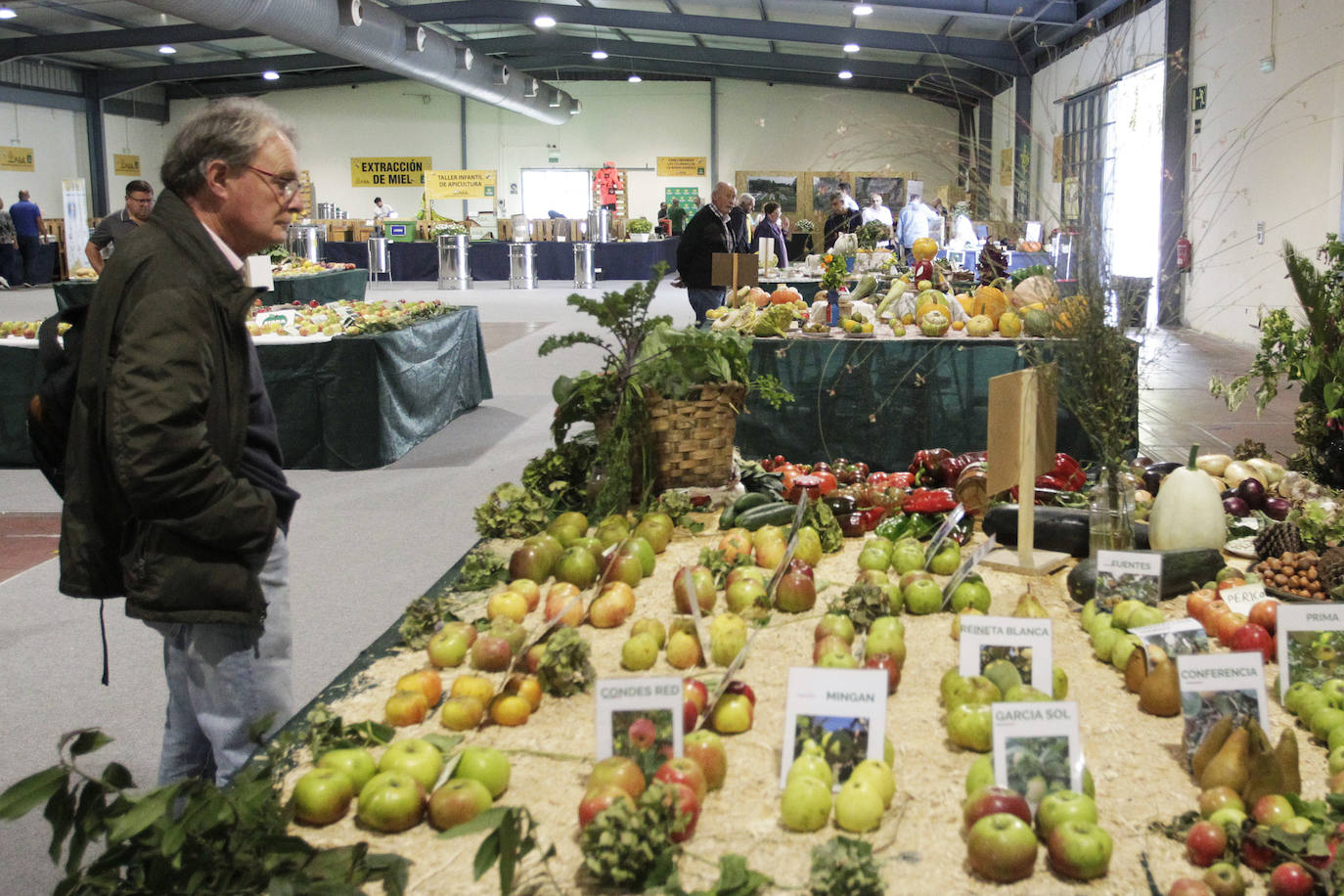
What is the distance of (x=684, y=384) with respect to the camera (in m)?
2.60

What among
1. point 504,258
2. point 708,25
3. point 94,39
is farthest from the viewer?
point 504,258

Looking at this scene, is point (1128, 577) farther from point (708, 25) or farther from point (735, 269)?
point (708, 25)

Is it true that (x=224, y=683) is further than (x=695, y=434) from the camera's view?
No

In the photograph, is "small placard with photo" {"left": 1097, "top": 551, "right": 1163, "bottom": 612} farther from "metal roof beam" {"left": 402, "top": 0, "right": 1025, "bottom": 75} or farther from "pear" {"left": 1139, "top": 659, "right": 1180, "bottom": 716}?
"metal roof beam" {"left": 402, "top": 0, "right": 1025, "bottom": 75}

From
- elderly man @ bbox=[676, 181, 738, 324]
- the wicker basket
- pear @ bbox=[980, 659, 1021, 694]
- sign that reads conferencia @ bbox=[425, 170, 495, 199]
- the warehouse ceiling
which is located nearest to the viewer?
pear @ bbox=[980, 659, 1021, 694]

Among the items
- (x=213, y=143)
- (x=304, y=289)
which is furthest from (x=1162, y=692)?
(x=304, y=289)

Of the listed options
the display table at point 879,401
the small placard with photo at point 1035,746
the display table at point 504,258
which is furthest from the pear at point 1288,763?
the display table at point 504,258

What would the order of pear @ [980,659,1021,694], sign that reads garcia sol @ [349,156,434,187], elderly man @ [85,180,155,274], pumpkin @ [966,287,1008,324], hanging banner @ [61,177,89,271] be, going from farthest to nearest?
sign that reads garcia sol @ [349,156,434,187] → hanging banner @ [61,177,89,271] → elderly man @ [85,180,155,274] → pumpkin @ [966,287,1008,324] → pear @ [980,659,1021,694]

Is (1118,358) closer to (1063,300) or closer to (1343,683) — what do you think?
(1063,300)

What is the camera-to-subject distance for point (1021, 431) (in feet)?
7.43

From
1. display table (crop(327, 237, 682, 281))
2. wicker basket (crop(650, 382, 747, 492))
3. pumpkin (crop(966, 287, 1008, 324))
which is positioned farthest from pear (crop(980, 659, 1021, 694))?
display table (crop(327, 237, 682, 281))

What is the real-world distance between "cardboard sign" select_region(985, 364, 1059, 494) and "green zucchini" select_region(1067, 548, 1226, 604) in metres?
0.22

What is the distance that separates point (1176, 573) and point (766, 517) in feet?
2.75

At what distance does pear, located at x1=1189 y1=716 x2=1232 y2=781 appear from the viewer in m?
1.42
